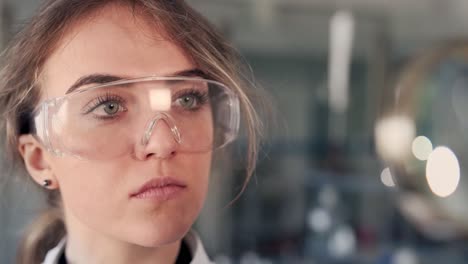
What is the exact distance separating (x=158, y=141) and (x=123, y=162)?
0.02m

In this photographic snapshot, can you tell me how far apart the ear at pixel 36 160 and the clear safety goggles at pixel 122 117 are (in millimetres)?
11

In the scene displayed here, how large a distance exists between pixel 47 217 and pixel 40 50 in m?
0.12

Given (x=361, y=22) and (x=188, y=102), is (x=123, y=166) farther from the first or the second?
(x=361, y=22)

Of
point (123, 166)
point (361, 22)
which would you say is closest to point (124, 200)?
point (123, 166)

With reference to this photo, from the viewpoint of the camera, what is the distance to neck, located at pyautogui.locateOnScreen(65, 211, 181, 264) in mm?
327

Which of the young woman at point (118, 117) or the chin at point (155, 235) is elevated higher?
the young woman at point (118, 117)

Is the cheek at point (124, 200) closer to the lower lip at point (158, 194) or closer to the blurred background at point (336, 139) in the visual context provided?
the lower lip at point (158, 194)

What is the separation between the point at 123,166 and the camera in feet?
1.00

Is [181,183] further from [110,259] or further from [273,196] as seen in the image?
[273,196]

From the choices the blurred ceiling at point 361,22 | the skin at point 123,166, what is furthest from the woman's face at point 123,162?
the blurred ceiling at point 361,22

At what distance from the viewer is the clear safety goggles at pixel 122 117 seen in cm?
30

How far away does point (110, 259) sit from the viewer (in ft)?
1.08

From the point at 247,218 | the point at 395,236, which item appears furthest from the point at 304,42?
the point at 395,236

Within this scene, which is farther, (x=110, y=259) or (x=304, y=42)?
(x=304, y=42)
